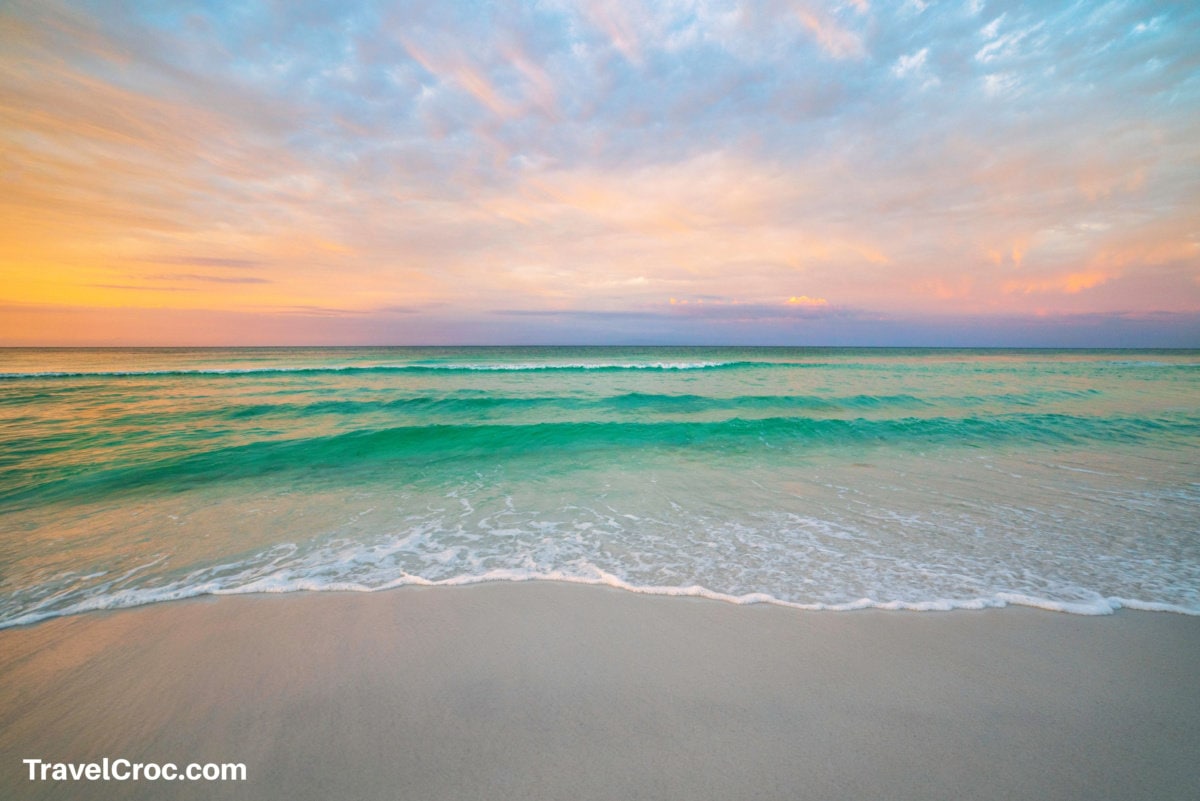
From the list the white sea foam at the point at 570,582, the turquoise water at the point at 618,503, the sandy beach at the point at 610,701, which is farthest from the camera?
the turquoise water at the point at 618,503

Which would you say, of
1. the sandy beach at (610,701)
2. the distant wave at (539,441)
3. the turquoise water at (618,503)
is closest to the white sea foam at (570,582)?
the turquoise water at (618,503)

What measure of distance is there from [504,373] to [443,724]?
1103 inches

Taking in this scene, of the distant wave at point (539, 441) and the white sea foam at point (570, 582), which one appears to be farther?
the distant wave at point (539, 441)

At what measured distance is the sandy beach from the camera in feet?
7.28

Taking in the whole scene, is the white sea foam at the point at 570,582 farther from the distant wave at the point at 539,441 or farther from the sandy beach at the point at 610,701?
the distant wave at the point at 539,441

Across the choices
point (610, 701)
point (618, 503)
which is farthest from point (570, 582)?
point (618, 503)

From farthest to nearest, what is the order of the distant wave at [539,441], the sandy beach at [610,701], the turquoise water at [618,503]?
the distant wave at [539,441] → the turquoise water at [618,503] → the sandy beach at [610,701]

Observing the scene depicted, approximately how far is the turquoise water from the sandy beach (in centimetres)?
53

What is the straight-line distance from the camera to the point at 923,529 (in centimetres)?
544

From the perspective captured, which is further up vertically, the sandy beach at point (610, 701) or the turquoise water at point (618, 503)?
the sandy beach at point (610, 701)

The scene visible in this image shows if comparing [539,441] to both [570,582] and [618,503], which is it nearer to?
[618,503]

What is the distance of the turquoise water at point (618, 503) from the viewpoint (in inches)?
169

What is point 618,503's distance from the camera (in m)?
6.70

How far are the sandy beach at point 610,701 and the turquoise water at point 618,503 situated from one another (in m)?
0.53
